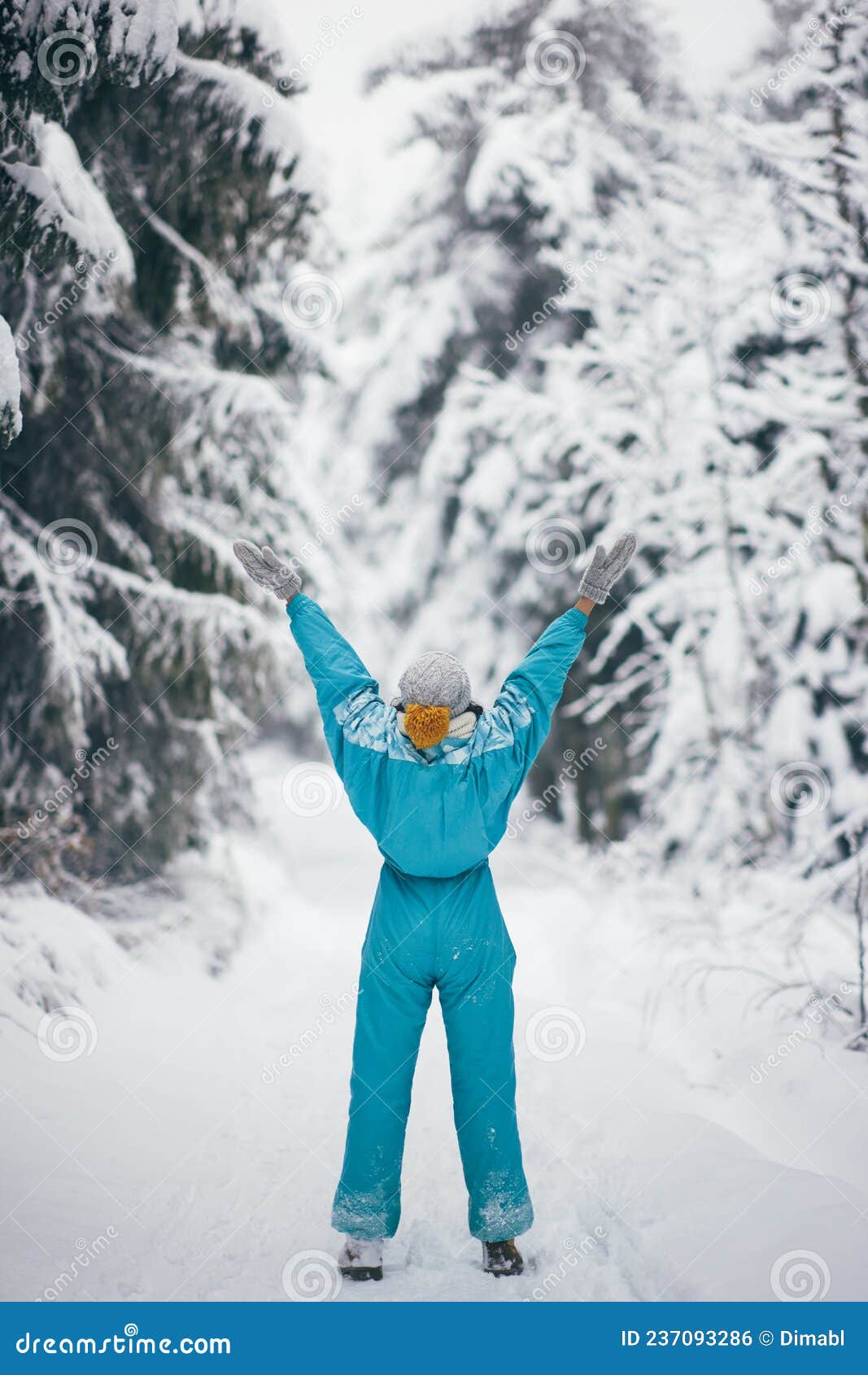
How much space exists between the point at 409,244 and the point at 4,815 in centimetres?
836

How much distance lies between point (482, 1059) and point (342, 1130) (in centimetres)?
140

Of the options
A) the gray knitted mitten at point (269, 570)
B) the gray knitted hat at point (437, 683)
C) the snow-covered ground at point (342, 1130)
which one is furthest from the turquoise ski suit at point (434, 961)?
the gray knitted mitten at point (269, 570)

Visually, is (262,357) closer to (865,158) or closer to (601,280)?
(601,280)

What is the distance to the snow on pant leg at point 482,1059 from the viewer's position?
300 cm

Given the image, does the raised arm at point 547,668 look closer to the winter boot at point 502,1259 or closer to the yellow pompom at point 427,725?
the yellow pompom at point 427,725

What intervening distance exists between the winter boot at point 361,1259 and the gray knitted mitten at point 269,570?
219 centimetres

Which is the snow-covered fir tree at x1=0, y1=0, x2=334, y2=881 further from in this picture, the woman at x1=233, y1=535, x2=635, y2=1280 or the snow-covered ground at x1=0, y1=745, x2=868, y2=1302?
the woman at x1=233, y1=535, x2=635, y2=1280

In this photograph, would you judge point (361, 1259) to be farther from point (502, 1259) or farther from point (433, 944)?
point (433, 944)

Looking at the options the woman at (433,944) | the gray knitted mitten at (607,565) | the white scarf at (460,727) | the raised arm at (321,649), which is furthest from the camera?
the gray knitted mitten at (607,565)

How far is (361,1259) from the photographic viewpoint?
2936 mm

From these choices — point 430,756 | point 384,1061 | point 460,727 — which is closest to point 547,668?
point 460,727

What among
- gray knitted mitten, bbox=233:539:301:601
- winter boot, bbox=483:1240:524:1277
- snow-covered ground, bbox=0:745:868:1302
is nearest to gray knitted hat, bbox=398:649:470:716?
gray knitted mitten, bbox=233:539:301:601

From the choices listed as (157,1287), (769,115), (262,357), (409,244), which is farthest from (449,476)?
(157,1287)
